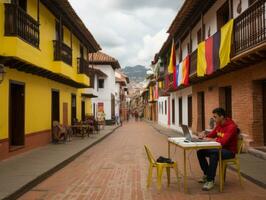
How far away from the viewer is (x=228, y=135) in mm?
8281

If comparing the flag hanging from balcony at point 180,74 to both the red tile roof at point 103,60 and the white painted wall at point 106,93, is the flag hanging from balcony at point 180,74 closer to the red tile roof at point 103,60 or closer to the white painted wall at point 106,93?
the white painted wall at point 106,93

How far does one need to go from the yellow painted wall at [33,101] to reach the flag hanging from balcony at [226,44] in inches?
269

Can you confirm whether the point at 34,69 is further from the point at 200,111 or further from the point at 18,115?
the point at 200,111

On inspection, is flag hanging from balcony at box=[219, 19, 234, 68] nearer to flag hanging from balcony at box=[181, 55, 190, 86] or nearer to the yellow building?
the yellow building

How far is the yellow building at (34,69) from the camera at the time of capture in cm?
1246

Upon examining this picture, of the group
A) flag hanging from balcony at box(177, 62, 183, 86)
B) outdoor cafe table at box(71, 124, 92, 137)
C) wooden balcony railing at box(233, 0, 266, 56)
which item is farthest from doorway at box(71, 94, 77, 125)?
wooden balcony railing at box(233, 0, 266, 56)

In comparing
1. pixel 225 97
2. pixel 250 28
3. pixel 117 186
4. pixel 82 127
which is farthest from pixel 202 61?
pixel 117 186

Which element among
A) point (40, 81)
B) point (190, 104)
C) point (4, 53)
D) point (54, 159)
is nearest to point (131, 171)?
point (54, 159)

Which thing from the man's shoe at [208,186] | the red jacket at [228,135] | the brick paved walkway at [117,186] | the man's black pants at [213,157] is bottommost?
the brick paved walkway at [117,186]

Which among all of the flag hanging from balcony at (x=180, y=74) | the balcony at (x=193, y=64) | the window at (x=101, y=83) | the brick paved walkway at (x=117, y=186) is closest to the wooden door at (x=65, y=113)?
the flag hanging from balcony at (x=180, y=74)

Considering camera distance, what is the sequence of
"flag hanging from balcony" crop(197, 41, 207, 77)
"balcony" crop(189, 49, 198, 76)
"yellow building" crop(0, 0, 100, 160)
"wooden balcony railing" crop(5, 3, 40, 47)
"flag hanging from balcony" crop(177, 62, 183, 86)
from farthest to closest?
"flag hanging from balcony" crop(177, 62, 183, 86) → "balcony" crop(189, 49, 198, 76) → "flag hanging from balcony" crop(197, 41, 207, 77) → "yellow building" crop(0, 0, 100, 160) → "wooden balcony railing" crop(5, 3, 40, 47)

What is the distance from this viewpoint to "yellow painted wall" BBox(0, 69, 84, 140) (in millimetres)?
12891

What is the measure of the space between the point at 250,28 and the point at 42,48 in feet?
28.6

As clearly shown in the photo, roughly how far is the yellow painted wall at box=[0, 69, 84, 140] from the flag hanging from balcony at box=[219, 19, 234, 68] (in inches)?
269
